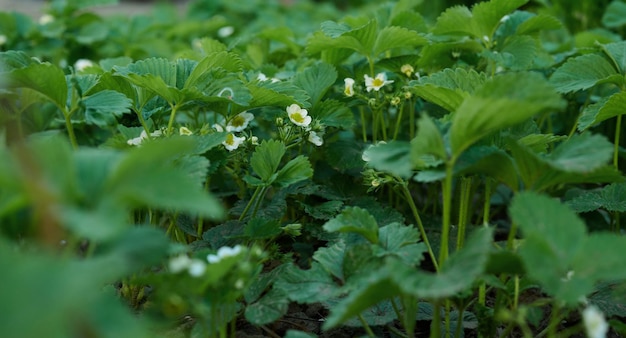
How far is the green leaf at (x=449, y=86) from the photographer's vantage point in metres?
1.30

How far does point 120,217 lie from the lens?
2.75 ft

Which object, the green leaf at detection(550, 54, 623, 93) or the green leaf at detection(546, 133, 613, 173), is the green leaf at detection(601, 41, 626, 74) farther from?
the green leaf at detection(546, 133, 613, 173)

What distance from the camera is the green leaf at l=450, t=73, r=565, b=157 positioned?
1.02 metres

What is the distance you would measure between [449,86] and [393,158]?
0.38 metres

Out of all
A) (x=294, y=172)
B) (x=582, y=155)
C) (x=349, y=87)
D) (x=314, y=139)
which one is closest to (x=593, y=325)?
(x=582, y=155)

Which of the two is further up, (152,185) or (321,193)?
(152,185)

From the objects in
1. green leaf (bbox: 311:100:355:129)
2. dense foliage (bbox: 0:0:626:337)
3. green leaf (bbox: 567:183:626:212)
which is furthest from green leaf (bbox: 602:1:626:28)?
green leaf (bbox: 311:100:355:129)

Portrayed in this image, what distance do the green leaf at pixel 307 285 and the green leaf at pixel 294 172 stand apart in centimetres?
20

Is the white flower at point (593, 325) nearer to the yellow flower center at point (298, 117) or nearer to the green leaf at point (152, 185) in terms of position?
the green leaf at point (152, 185)

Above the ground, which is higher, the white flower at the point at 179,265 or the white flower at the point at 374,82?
the white flower at the point at 179,265

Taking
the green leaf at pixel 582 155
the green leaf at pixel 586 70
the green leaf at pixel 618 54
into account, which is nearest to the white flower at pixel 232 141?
the green leaf at pixel 582 155

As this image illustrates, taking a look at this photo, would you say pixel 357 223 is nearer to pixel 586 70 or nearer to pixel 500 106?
pixel 500 106

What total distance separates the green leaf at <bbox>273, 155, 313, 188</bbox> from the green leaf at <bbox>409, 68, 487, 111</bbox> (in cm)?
25

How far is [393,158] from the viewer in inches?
43.6
